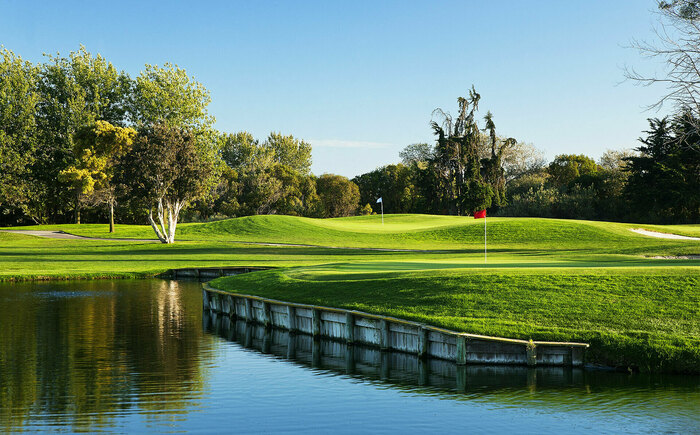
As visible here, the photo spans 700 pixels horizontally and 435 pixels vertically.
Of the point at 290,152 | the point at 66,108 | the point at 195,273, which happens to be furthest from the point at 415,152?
the point at 195,273

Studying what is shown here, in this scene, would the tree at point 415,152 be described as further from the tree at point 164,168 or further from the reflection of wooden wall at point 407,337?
the reflection of wooden wall at point 407,337

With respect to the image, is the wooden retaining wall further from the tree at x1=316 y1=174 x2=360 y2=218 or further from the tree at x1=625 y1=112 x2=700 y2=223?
the tree at x1=316 y1=174 x2=360 y2=218

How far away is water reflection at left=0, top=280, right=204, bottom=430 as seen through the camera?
1412cm

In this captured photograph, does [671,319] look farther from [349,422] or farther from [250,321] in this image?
[250,321]

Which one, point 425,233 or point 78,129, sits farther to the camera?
point 78,129

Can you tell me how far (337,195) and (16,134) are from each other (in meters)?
46.8

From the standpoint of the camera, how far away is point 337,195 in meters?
110

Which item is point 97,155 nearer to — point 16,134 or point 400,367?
point 16,134

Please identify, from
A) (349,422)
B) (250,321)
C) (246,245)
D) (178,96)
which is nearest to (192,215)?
(178,96)

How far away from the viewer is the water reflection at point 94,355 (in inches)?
556

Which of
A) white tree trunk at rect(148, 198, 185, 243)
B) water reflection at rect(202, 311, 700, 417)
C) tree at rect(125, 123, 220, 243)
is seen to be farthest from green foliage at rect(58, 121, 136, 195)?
water reflection at rect(202, 311, 700, 417)

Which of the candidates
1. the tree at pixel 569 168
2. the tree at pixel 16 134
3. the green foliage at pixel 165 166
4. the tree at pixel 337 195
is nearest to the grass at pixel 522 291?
the green foliage at pixel 165 166

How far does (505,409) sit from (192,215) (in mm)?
86406

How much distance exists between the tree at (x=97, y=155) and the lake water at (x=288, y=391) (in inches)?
1951
